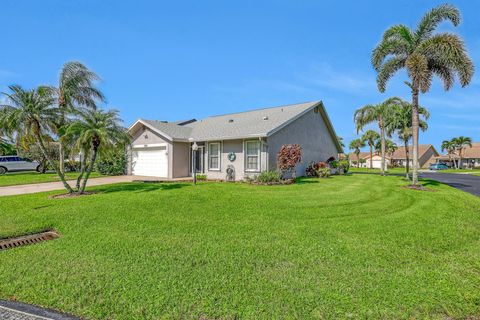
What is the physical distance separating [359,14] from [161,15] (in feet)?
31.2

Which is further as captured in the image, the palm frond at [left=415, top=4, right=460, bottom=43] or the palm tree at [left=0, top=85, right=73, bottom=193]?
the palm frond at [left=415, top=4, right=460, bottom=43]

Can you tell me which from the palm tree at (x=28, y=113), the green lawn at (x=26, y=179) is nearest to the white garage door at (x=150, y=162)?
the green lawn at (x=26, y=179)

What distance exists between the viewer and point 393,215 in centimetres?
787

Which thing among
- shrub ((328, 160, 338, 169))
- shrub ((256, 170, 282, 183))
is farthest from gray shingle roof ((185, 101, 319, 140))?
shrub ((328, 160, 338, 169))

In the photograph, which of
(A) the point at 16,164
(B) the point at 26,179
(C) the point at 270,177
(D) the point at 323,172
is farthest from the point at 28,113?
(A) the point at 16,164

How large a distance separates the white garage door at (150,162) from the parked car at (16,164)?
43.2 feet

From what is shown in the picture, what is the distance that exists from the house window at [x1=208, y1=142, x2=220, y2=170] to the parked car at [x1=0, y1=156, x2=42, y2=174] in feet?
66.8

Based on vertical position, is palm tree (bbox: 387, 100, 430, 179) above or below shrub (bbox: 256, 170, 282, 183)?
above

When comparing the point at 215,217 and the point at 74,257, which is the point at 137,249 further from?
the point at 215,217

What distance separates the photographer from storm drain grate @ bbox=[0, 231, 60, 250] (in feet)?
18.4

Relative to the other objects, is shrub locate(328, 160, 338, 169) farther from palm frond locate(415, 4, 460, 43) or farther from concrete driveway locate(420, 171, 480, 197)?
palm frond locate(415, 4, 460, 43)

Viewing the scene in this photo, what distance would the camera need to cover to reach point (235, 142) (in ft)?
52.5

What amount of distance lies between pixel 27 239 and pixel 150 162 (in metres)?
13.5

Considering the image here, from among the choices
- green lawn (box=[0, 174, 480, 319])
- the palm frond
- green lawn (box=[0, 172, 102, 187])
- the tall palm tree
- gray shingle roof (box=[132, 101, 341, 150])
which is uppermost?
the palm frond
